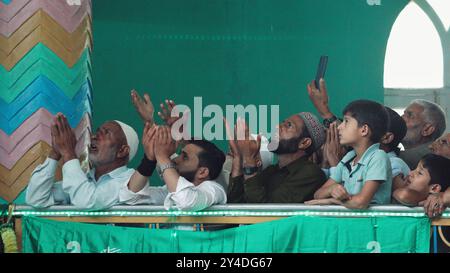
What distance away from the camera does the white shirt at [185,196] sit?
15.2 feet

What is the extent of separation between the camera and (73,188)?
15.8ft

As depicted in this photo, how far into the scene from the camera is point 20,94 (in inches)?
203

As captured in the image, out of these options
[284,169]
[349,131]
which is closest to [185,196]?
[284,169]

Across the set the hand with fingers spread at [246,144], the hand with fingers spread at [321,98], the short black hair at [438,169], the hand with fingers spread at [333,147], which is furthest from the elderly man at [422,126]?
the hand with fingers spread at [246,144]

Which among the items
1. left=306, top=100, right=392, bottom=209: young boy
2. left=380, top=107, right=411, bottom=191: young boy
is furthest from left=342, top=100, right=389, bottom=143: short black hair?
left=380, top=107, right=411, bottom=191: young boy

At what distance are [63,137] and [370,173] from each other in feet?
4.76

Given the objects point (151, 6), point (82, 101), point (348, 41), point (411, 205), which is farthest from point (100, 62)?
point (411, 205)

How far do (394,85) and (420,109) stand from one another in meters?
0.93

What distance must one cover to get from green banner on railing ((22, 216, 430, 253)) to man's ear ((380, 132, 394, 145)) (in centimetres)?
59

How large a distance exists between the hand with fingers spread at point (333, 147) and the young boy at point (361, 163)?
0.35 feet

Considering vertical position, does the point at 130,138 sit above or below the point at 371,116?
below

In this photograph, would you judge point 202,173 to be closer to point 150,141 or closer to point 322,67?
point 150,141

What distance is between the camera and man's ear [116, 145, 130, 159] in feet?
16.9

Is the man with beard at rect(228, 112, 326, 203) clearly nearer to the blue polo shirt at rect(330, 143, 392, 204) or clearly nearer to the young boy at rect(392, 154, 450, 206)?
the blue polo shirt at rect(330, 143, 392, 204)
